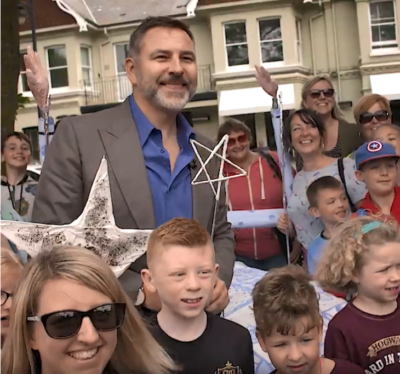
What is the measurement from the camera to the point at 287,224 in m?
2.99

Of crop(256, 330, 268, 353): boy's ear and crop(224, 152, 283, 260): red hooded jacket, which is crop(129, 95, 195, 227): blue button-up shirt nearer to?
crop(256, 330, 268, 353): boy's ear

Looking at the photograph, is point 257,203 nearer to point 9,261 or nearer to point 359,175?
point 359,175

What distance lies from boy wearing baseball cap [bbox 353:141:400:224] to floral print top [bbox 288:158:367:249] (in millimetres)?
227

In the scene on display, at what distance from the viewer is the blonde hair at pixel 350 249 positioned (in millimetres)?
2045

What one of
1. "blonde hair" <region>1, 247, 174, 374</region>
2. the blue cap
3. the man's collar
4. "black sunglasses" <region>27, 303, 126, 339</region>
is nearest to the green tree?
the man's collar

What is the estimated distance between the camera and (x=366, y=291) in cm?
199

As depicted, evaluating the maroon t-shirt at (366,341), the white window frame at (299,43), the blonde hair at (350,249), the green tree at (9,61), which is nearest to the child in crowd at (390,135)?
the blonde hair at (350,249)

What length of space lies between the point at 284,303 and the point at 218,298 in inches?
8.1

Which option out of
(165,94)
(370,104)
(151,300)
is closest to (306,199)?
(370,104)

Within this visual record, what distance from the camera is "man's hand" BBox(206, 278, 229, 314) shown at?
180 centimetres

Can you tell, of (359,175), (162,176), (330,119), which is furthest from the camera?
(330,119)

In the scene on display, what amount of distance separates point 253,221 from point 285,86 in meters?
3.80

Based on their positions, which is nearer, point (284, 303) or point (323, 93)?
point (284, 303)

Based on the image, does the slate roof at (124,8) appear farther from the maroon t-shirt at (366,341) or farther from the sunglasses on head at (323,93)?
the maroon t-shirt at (366,341)
